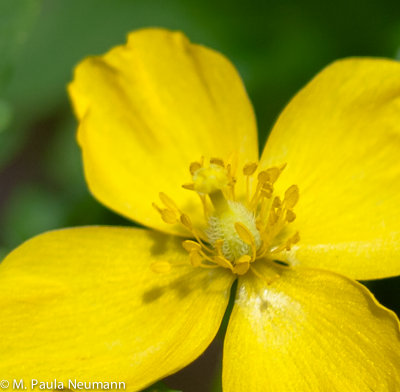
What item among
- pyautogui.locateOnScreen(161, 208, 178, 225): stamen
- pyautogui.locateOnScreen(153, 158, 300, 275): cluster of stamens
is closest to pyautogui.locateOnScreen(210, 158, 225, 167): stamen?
pyautogui.locateOnScreen(153, 158, 300, 275): cluster of stamens

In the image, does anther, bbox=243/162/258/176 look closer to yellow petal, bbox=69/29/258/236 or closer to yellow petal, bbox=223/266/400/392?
yellow petal, bbox=69/29/258/236

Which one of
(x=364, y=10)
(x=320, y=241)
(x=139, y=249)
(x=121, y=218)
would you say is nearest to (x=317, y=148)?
(x=320, y=241)

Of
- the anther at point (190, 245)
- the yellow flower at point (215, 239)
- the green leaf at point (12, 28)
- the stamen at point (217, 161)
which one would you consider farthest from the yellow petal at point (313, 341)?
the green leaf at point (12, 28)

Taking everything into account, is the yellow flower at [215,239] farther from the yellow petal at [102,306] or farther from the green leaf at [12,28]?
the green leaf at [12,28]

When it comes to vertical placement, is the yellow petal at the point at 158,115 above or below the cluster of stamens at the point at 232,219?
above

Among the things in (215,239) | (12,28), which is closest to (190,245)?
(215,239)

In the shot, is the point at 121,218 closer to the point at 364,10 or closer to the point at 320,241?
the point at 320,241

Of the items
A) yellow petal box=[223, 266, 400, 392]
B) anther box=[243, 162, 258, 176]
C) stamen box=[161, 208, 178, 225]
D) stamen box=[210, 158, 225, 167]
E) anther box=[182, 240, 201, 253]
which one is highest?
stamen box=[210, 158, 225, 167]

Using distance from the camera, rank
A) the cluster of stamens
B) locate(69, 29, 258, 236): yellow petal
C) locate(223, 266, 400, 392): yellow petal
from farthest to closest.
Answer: locate(69, 29, 258, 236): yellow petal
the cluster of stamens
locate(223, 266, 400, 392): yellow petal
